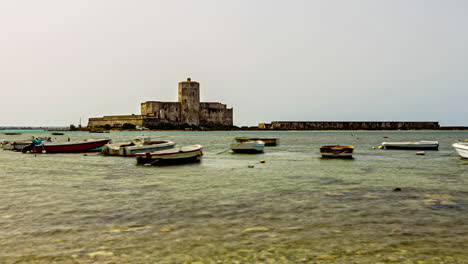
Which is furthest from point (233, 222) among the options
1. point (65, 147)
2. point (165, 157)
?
point (65, 147)

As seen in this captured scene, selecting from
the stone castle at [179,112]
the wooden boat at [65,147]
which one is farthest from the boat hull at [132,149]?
the stone castle at [179,112]

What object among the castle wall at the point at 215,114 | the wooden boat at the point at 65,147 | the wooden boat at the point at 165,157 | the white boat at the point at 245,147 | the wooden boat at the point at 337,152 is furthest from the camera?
the castle wall at the point at 215,114

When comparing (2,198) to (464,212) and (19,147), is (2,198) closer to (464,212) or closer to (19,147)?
(464,212)

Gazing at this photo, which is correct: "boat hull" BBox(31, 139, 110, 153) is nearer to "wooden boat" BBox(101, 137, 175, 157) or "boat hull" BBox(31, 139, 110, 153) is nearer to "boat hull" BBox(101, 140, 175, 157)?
"boat hull" BBox(101, 140, 175, 157)

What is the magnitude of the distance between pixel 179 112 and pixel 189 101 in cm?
635

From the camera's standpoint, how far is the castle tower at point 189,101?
160 metres

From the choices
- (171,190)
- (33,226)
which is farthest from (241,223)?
(171,190)

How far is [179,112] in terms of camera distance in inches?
6363

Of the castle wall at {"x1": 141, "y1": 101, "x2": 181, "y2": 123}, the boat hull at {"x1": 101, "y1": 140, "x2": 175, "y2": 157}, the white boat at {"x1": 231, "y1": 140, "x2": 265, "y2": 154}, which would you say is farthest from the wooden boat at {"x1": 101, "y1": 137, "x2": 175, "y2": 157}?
the castle wall at {"x1": 141, "y1": 101, "x2": 181, "y2": 123}

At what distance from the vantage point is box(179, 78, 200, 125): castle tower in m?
160

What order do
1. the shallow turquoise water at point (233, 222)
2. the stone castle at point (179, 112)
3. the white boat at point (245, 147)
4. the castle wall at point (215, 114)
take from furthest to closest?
the castle wall at point (215, 114) < the stone castle at point (179, 112) < the white boat at point (245, 147) < the shallow turquoise water at point (233, 222)

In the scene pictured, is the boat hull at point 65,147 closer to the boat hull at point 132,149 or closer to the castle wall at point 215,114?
the boat hull at point 132,149

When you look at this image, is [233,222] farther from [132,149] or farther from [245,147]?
[245,147]

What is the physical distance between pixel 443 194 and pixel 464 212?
3435 millimetres
